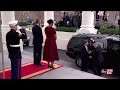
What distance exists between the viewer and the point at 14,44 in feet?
20.5

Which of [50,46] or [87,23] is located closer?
[50,46]

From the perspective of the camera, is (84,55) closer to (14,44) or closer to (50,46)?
(50,46)

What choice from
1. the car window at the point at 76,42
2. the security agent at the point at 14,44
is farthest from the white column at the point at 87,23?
the security agent at the point at 14,44

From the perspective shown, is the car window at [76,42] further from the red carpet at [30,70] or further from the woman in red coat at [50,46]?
the woman in red coat at [50,46]

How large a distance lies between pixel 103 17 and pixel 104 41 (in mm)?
6075

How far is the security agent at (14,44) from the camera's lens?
6.18 meters

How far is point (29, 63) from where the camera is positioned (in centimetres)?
835

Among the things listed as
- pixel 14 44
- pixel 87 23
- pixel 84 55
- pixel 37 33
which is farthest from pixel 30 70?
pixel 87 23

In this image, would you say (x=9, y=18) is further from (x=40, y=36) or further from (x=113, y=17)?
(x=113, y=17)

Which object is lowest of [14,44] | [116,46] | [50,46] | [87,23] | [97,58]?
[97,58]

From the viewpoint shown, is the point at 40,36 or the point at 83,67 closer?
the point at 40,36
